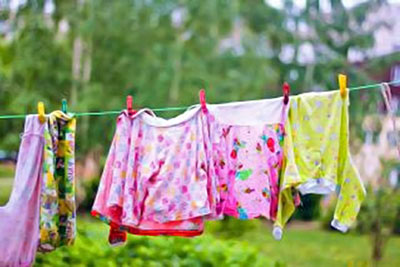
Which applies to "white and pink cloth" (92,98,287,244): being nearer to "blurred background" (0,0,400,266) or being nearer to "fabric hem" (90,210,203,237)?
"fabric hem" (90,210,203,237)

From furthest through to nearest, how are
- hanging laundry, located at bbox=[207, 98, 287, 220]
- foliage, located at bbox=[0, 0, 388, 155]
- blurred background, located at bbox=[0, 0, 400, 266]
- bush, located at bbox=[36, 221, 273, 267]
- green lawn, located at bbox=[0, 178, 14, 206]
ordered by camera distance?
green lawn, located at bbox=[0, 178, 14, 206] < foliage, located at bbox=[0, 0, 388, 155] < blurred background, located at bbox=[0, 0, 400, 266] < bush, located at bbox=[36, 221, 273, 267] < hanging laundry, located at bbox=[207, 98, 287, 220]

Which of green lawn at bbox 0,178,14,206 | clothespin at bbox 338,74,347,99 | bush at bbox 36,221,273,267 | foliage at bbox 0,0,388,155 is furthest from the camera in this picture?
green lawn at bbox 0,178,14,206

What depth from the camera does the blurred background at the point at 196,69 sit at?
7.69m

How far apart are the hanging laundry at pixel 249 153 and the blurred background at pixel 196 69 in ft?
15.0

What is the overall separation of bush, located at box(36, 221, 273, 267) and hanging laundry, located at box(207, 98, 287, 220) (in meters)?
1.26

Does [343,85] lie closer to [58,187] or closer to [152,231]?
[152,231]

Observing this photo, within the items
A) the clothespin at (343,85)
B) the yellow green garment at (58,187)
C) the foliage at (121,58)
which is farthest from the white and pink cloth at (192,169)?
the foliage at (121,58)

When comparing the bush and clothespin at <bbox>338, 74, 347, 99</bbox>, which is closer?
clothespin at <bbox>338, 74, 347, 99</bbox>

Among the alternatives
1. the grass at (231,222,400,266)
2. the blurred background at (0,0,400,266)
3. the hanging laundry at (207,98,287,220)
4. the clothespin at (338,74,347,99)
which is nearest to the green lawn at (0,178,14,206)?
the blurred background at (0,0,400,266)

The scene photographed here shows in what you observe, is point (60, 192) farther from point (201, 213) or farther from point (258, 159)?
point (258, 159)

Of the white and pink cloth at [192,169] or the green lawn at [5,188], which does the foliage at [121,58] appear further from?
the white and pink cloth at [192,169]

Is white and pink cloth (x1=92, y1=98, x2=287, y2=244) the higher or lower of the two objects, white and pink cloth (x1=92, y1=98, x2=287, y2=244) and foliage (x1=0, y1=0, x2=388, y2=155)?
the lower

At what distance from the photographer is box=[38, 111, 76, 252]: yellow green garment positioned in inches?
97.3

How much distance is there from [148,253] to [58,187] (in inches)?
54.7
